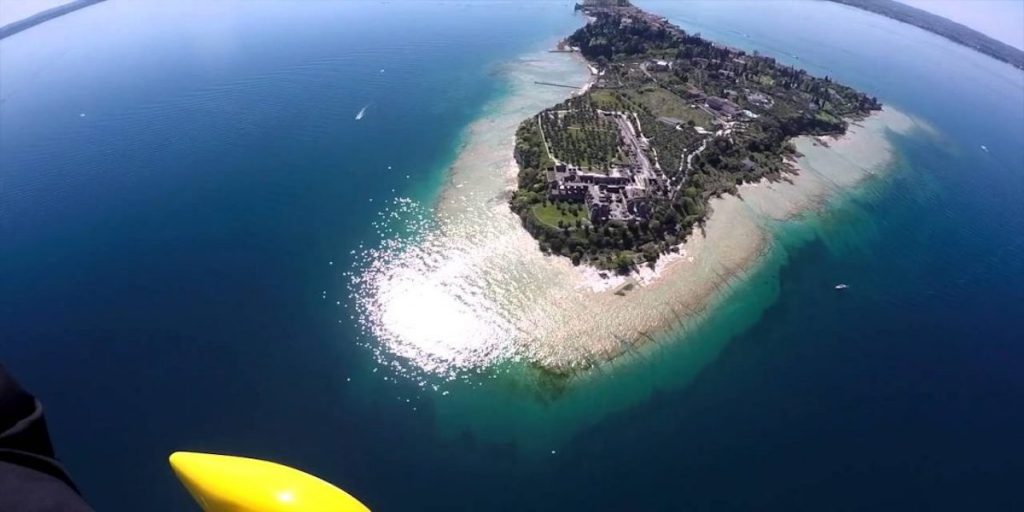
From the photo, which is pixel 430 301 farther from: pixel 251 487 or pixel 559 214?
pixel 251 487

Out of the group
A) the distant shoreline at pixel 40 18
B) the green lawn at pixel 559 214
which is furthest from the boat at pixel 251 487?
the distant shoreline at pixel 40 18

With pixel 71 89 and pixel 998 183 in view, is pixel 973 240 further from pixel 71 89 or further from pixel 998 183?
pixel 71 89

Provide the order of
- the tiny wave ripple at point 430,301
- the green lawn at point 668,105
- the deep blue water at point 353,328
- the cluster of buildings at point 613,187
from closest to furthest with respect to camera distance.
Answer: the deep blue water at point 353,328 → the tiny wave ripple at point 430,301 → the cluster of buildings at point 613,187 → the green lawn at point 668,105

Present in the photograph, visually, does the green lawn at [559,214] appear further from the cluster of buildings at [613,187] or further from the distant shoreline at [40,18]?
the distant shoreline at [40,18]

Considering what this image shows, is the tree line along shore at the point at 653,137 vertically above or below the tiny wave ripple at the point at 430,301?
above

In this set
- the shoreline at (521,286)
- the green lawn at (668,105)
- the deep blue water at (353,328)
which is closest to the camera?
the deep blue water at (353,328)

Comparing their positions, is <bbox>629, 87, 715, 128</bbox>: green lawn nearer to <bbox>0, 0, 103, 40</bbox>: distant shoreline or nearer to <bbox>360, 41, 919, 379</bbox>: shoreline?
<bbox>360, 41, 919, 379</bbox>: shoreline

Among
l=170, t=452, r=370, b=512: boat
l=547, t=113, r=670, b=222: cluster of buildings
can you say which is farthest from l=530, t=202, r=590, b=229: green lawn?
l=170, t=452, r=370, b=512: boat

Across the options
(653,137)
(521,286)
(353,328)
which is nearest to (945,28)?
(653,137)
